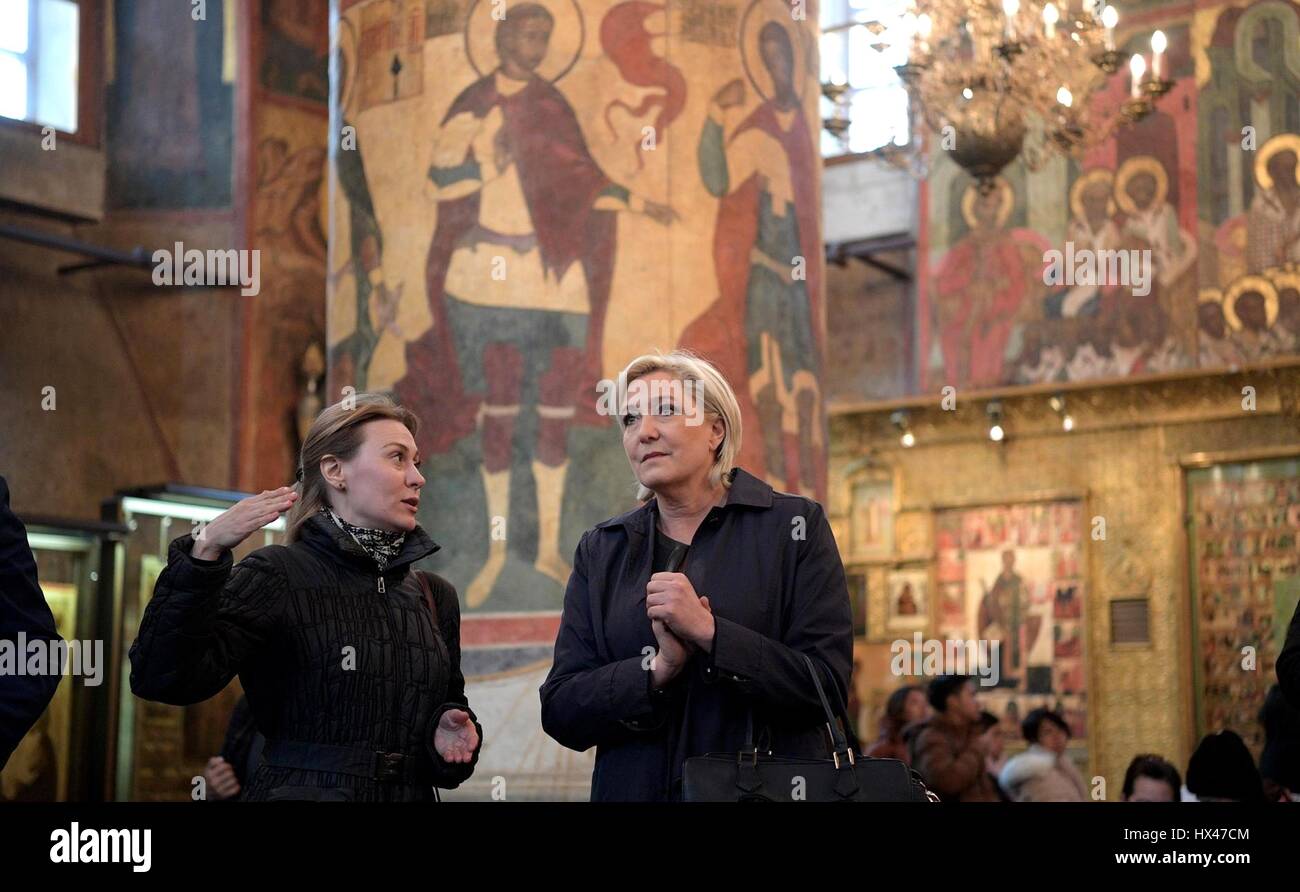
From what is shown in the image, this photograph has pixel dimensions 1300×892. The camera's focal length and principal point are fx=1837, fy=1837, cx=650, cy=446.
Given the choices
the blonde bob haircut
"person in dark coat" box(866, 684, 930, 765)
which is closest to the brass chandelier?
"person in dark coat" box(866, 684, 930, 765)

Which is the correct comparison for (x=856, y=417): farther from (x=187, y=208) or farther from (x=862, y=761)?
(x=862, y=761)

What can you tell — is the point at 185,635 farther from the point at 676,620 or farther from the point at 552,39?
the point at 552,39

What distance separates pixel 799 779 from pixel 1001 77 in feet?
34.6

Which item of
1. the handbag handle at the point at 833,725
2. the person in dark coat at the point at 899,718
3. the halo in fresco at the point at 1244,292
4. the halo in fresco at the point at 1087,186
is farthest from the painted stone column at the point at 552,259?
the halo in fresco at the point at 1087,186

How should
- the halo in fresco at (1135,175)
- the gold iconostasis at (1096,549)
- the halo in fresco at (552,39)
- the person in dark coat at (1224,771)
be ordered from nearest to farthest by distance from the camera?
the person in dark coat at (1224,771), the halo in fresco at (552,39), the gold iconostasis at (1096,549), the halo in fresco at (1135,175)

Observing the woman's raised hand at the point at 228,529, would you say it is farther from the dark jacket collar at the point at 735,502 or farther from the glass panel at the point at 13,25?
the glass panel at the point at 13,25

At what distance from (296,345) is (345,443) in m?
12.8

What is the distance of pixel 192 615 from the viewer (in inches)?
140

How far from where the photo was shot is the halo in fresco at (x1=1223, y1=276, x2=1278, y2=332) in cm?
1594

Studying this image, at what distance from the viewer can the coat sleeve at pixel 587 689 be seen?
3.80 meters

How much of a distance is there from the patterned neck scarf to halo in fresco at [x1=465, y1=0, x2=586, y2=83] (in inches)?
180

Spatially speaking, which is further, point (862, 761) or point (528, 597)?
point (528, 597)

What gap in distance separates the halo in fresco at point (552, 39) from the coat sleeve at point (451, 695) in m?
4.44
